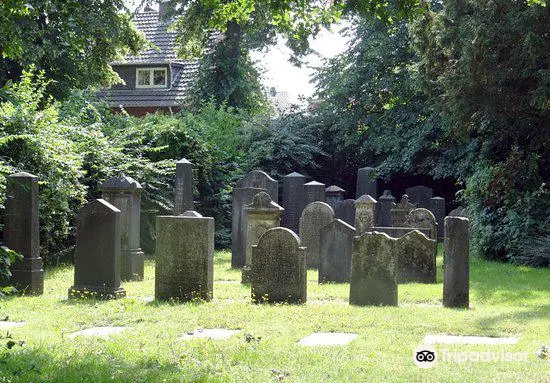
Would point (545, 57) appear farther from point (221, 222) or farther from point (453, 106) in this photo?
point (221, 222)

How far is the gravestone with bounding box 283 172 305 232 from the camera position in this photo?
2458cm

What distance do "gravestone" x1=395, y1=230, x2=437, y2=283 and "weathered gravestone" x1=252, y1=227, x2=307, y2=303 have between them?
4.01 meters

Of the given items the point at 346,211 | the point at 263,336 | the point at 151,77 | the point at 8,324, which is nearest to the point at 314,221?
the point at 346,211

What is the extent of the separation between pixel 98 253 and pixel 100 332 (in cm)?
343

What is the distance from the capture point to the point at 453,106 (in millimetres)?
22328

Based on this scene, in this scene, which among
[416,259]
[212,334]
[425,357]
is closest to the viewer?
[425,357]

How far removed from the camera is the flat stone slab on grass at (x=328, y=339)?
30.4 ft

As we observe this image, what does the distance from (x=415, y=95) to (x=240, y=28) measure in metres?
8.46

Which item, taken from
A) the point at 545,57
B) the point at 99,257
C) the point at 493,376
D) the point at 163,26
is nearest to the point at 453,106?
the point at 545,57

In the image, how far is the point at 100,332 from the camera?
10117mm

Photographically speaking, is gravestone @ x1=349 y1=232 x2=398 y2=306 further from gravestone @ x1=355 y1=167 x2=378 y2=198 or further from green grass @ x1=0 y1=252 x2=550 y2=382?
gravestone @ x1=355 y1=167 x2=378 y2=198

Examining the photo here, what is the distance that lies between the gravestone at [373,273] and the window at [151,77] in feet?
106

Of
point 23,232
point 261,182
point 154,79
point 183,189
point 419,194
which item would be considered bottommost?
point 23,232

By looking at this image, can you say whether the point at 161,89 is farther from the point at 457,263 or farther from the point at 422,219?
the point at 457,263
